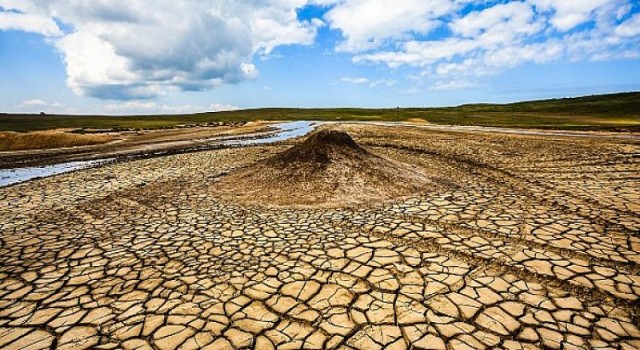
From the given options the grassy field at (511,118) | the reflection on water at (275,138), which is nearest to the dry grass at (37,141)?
the reflection on water at (275,138)

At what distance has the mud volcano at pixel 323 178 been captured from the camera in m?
9.61

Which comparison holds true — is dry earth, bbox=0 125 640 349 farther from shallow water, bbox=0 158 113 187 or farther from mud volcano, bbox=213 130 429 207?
shallow water, bbox=0 158 113 187

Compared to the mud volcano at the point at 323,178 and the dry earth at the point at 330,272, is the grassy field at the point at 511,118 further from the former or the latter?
the dry earth at the point at 330,272

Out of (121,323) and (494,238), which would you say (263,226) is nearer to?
(121,323)

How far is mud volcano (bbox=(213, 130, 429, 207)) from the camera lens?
9.61 m

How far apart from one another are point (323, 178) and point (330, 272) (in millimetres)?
5515

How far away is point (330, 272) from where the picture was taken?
521 centimetres

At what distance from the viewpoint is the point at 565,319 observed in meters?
3.92

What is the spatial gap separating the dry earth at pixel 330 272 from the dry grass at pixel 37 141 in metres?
24.0

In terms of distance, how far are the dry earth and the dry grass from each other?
2400 cm

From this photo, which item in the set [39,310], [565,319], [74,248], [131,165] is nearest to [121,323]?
[39,310]

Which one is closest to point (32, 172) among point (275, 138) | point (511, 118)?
point (275, 138)

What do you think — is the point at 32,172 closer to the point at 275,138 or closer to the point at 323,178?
the point at 323,178

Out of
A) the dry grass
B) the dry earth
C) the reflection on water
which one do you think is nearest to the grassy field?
the reflection on water
